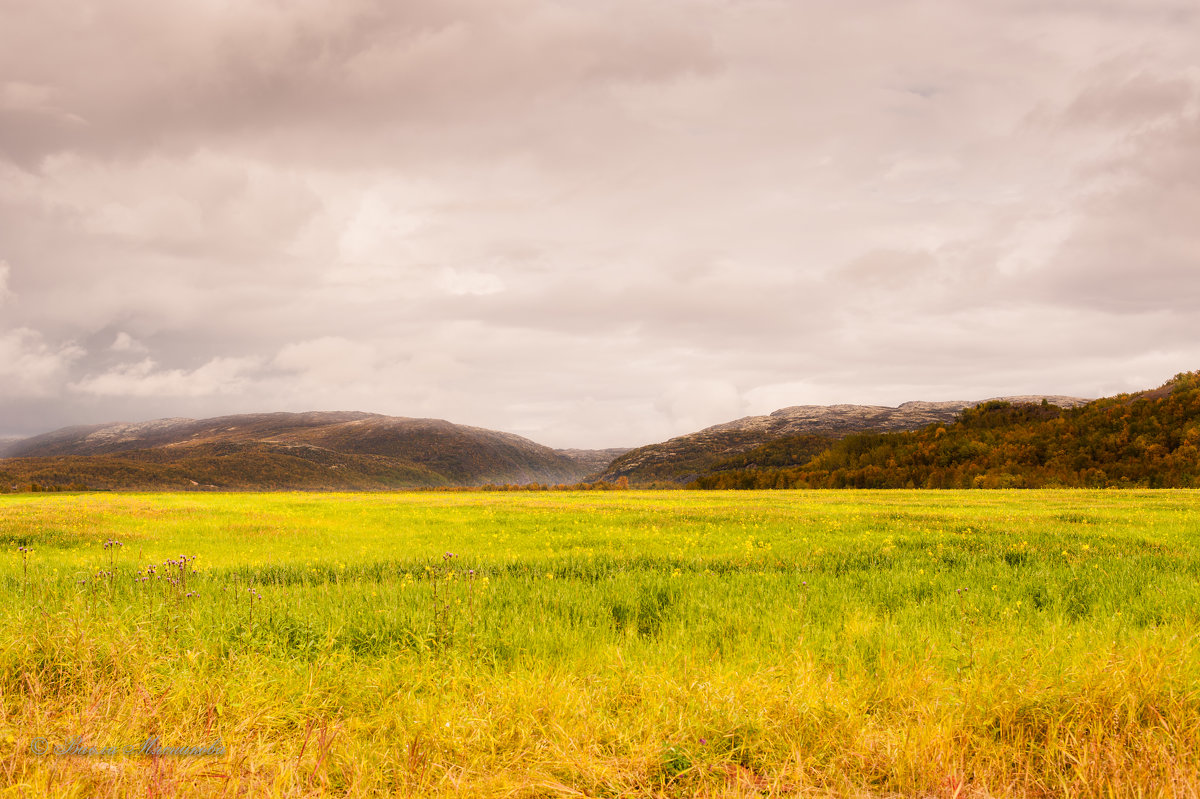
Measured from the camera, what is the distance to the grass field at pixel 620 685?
3.86 meters

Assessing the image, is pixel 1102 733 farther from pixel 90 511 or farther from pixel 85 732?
pixel 90 511

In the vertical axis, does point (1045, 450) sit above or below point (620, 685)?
above

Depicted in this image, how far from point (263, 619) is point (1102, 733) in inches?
329

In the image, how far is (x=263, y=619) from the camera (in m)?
7.02

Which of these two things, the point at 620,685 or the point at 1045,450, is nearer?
the point at 620,685

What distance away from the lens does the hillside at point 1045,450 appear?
51125 mm

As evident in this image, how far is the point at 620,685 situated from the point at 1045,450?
74.2m

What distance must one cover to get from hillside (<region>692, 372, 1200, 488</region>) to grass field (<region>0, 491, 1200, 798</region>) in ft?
181

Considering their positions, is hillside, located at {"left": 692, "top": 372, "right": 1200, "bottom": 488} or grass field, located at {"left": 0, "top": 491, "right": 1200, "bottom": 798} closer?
grass field, located at {"left": 0, "top": 491, "right": 1200, "bottom": 798}

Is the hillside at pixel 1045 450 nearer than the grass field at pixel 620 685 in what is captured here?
No

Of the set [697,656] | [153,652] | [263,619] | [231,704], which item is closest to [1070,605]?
[697,656]

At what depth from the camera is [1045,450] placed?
202 feet

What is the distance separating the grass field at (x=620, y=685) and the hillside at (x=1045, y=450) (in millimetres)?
55212

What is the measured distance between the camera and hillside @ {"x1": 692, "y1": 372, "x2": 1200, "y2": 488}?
51.1m
